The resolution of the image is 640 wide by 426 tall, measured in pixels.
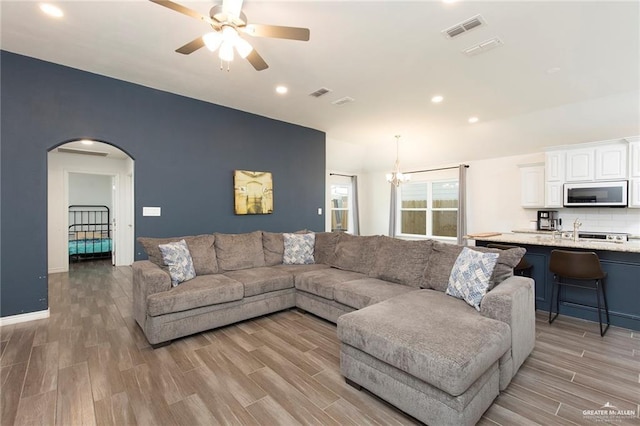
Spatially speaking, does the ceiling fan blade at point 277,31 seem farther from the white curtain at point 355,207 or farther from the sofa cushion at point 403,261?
the white curtain at point 355,207

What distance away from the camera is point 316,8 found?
2484 mm

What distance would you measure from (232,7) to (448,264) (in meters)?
2.94

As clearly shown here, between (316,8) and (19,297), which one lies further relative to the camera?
(19,297)

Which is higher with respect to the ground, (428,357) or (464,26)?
(464,26)

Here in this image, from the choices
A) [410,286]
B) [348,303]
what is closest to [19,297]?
[348,303]

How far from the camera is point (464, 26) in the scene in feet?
8.80

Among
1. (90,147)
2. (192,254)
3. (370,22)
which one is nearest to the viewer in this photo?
(370,22)

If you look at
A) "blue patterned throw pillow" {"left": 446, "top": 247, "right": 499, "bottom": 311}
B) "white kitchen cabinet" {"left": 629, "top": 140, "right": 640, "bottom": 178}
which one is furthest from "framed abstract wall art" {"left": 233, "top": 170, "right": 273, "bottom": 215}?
"white kitchen cabinet" {"left": 629, "top": 140, "right": 640, "bottom": 178}

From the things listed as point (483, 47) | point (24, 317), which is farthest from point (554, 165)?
point (24, 317)

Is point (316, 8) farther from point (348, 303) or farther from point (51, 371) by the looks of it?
point (51, 371)

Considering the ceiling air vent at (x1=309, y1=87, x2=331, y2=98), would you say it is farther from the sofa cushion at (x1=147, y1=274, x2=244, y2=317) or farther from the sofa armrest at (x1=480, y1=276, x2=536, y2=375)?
the sofa armrest at (x1=480, y1=276, x2=536, y2=375)

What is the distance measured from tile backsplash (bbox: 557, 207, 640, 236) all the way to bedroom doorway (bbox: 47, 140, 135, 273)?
26.3 ft

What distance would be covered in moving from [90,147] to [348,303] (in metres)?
6.60

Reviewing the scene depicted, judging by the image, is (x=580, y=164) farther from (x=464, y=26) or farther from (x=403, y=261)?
(x=403, y=261)
